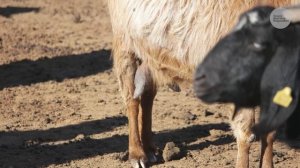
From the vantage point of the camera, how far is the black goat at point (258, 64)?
477 centimetres

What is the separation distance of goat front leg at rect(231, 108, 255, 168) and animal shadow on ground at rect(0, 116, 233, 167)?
3.50 feet

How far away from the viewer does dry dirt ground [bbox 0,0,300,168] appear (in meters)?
7.60

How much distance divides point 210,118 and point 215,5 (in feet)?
8.18

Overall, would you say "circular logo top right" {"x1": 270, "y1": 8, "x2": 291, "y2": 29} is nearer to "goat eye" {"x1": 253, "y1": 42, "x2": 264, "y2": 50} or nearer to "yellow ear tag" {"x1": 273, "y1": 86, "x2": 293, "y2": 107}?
"goat eye" {"x1": 253, "y1": 42, "x2": 264, "y2": 50}

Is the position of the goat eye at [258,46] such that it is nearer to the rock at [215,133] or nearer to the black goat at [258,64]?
the black goat at [258,64]

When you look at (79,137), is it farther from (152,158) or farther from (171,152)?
(171,152)

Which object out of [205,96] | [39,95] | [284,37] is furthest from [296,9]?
[39,95]

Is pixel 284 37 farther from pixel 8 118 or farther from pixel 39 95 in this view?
pixel 39 95

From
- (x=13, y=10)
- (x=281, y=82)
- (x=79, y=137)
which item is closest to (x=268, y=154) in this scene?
(x=79, y=137)

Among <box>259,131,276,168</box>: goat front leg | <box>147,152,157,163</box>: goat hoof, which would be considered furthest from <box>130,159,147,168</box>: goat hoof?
<box>259,131,276,168</box>: goat front leg

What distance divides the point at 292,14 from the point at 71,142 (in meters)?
3.79

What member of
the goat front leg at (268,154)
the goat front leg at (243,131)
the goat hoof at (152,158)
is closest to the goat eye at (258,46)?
the goat front leg at (243,131)

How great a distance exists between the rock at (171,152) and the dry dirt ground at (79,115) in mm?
61

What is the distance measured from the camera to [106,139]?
8078mm
